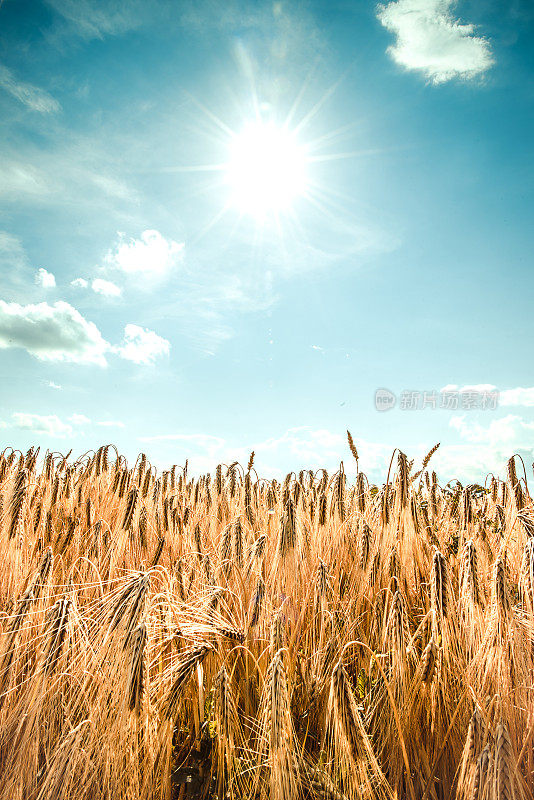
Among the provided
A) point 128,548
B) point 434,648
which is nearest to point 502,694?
point 434,648

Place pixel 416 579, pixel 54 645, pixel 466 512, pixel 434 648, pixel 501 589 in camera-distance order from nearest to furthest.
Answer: pixel 54 645, pixel 501 589, pixel 434 648, pixel 416 579, pixel 466 512

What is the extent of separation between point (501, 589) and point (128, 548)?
2397 mm

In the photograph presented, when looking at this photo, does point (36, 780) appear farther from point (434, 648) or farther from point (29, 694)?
point (434, 648)

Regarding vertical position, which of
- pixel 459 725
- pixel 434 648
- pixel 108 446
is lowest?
pixel 459 725

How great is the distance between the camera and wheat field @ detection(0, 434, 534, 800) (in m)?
1.30

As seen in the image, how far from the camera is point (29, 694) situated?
1.50 m

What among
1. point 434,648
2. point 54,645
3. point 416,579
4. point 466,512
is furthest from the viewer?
point 466,512

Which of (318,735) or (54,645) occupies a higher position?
(54,645)

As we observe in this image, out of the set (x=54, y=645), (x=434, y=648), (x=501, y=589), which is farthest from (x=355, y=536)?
(x=54, y=645)

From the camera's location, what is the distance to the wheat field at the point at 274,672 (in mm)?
1304

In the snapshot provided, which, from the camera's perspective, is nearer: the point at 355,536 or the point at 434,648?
the point at 434,648

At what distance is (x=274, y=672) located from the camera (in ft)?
4.18

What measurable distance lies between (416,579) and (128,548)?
6.20 feet

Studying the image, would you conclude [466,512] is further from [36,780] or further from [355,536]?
[36,780]
